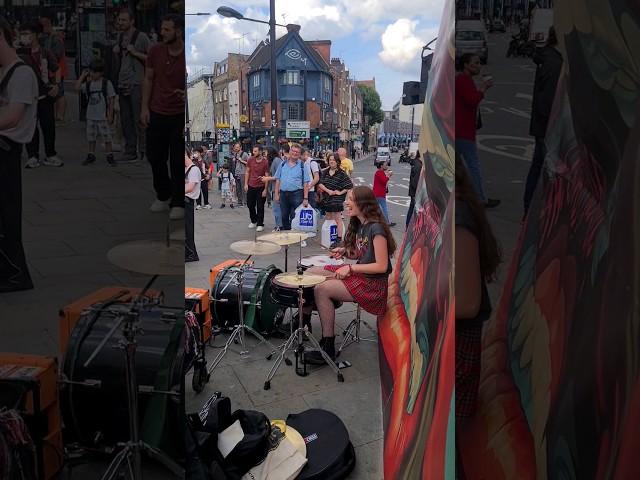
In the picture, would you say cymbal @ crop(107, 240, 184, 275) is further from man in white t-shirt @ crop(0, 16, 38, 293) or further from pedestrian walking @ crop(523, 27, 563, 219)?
pedestrian walking @ crop(523, 27, 563, 219)

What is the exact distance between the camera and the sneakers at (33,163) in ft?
4.10

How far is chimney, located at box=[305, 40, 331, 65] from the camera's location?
8.59ft

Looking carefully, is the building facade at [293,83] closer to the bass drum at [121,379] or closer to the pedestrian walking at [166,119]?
the pedestrian walking at [166,119]

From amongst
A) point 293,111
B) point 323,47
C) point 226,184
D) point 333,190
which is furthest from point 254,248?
point 226,184

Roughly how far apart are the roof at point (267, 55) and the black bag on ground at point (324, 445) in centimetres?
204

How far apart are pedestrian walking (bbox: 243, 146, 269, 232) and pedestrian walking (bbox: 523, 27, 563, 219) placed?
4.69 metres

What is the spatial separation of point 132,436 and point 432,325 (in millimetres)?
891

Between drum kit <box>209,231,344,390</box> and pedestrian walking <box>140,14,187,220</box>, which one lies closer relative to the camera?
pedestrian walking <box>140,14,187,220</box>

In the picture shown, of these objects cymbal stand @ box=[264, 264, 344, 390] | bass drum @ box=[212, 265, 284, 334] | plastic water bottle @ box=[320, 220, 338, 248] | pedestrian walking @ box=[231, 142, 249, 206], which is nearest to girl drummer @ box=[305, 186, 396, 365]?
cymbal stand @ box=[264, 264, 344, 390]

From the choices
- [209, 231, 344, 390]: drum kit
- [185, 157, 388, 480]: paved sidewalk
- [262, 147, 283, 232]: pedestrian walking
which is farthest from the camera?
[262, 147, 283, 232]: pedestrian walking

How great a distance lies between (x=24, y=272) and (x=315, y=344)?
2.99 metres

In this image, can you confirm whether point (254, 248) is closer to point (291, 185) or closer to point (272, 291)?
point (272, 291)

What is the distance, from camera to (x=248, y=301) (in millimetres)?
4586

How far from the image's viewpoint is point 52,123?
4.17ft
